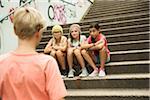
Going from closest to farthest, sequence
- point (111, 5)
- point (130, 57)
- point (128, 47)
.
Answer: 1. point (130, 57)
2. point (128, 47)
3. point (111, 5)

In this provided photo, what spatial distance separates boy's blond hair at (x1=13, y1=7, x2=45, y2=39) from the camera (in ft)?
5.35

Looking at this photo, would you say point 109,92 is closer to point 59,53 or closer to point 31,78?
point 59,53

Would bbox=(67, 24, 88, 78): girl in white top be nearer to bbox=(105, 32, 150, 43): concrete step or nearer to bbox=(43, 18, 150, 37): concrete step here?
bbox=(105, 32, 150, 43): concrete step

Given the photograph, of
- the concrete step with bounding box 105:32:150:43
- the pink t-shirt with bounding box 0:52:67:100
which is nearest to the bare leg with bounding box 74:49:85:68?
the concrete step with bounding box 105:32:150:43

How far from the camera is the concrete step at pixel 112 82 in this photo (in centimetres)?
407

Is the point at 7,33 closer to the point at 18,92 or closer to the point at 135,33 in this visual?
the point at 135,33

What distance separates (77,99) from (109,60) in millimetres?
1051

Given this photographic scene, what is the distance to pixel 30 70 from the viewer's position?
1.65 m

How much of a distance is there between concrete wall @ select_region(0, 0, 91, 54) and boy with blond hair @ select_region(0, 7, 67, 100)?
4.69 meters

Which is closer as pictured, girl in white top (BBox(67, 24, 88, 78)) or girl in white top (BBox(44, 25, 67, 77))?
girl in white top (BBox(67, 24, 88, 78))

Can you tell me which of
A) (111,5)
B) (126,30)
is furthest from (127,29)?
(111,5)

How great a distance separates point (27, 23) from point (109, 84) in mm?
2746

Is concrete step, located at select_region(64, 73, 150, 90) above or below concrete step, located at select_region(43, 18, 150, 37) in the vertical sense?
below

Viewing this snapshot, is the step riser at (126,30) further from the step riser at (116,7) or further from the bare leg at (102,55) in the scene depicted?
the step riser at (116,7)
